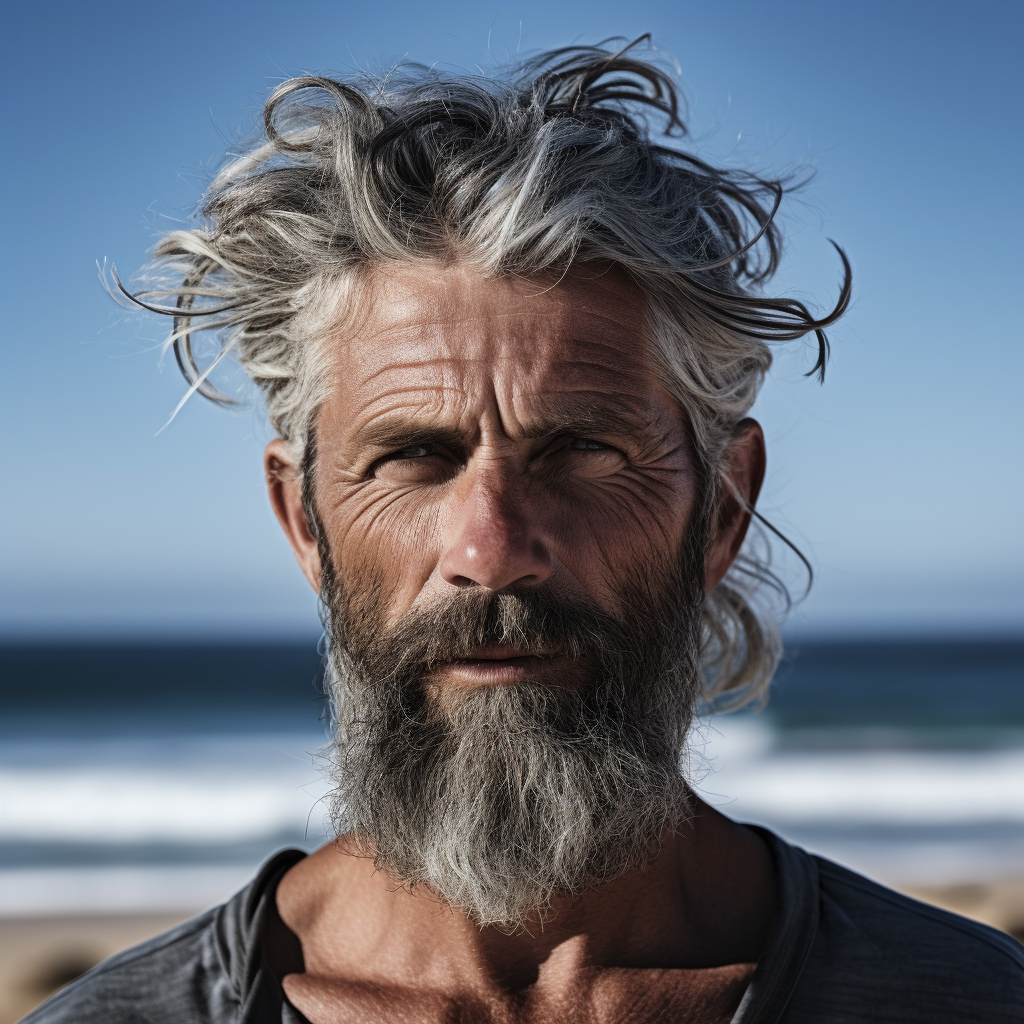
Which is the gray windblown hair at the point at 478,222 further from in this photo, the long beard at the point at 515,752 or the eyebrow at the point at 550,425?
the long beard at the point at 515,752

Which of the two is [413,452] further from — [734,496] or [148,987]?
[148,987]

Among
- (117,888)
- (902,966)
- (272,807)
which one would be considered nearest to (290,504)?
(902,966)

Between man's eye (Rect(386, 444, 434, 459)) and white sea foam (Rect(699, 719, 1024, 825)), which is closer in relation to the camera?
man's eye (Rect(386, 444, 434, 459))

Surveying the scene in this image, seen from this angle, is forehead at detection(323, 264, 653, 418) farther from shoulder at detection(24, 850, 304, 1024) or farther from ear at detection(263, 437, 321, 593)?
shoulder at detection(24, 850, 304, 1024)

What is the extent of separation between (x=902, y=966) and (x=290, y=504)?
4.63 ft

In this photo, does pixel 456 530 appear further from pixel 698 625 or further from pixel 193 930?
pixel 193 930

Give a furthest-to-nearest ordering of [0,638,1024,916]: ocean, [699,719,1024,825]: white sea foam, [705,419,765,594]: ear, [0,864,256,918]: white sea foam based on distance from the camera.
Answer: [699,719,1024,825]: white sea foam < [0,638,1024,916]: ocean < [0,864,256,918]: white sea foam < [705,419,765,594]: ear

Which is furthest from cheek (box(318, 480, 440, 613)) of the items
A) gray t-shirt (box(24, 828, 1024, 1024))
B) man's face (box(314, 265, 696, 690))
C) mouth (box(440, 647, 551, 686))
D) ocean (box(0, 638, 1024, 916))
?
gray t-shirt (box(24, 828, 1024, 1024))

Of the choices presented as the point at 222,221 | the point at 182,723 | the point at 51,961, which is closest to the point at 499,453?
the point at 222,221

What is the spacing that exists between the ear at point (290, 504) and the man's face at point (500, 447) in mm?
251

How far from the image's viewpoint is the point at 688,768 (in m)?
2.05

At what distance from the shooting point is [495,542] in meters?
1.61

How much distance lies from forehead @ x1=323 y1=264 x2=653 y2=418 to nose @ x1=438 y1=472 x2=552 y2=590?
0.14 m

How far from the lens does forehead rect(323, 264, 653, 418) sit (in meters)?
1.70
